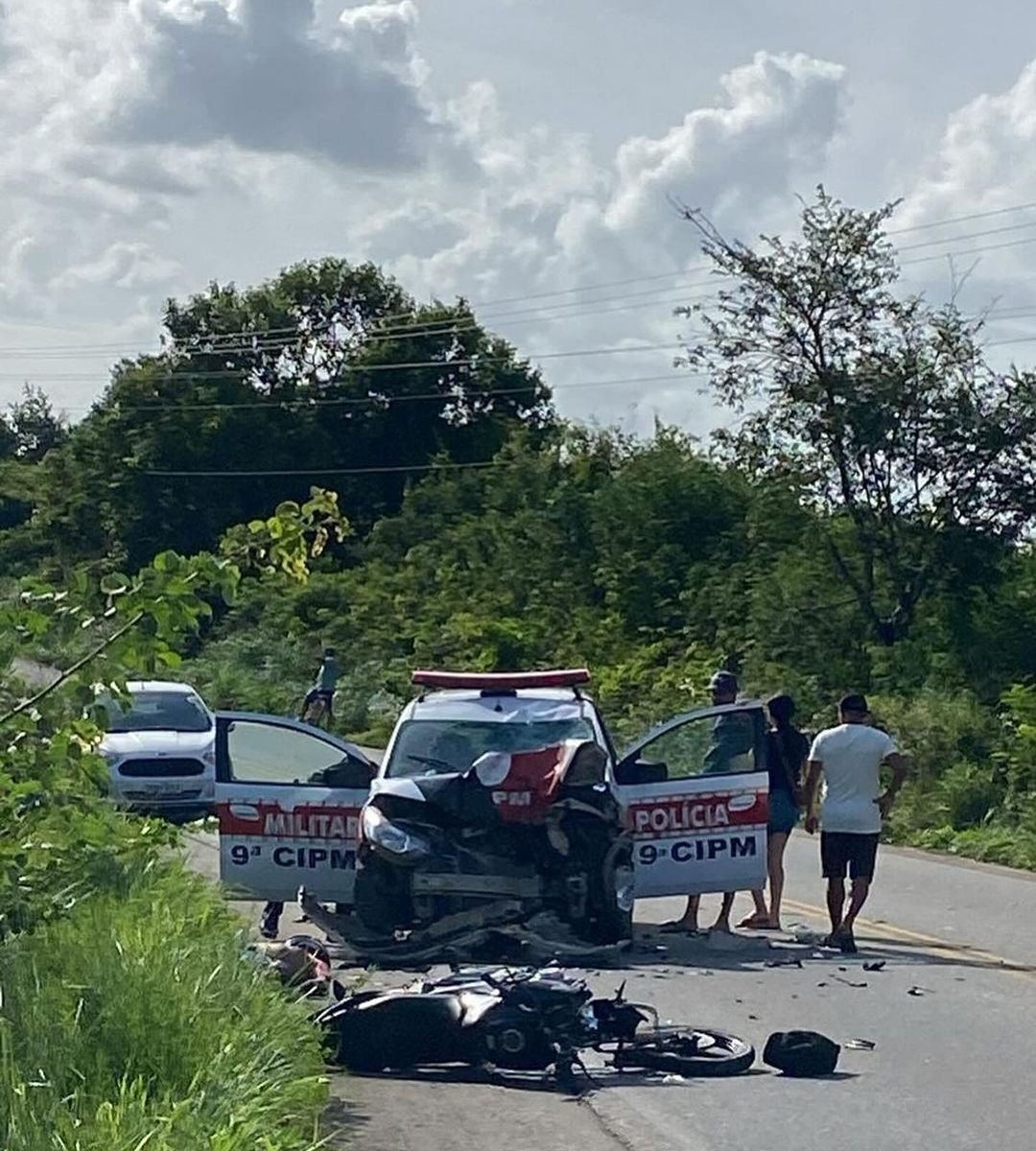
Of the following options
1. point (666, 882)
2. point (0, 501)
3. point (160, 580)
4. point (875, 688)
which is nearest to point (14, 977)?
point (160, 580)

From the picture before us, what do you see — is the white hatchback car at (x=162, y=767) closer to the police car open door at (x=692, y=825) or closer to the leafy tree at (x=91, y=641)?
the police car open door at (x=692, y=825)

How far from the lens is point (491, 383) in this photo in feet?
225

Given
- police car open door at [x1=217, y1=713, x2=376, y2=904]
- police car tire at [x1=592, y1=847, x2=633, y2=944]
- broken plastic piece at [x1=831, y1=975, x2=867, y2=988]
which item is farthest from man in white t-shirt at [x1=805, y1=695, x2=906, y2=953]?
police car open door at [x1=217, y1=713, x2=376, y2=904]

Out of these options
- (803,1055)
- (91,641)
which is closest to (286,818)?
(803,1055)

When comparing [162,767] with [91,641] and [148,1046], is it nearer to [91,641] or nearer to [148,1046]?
[91,641]

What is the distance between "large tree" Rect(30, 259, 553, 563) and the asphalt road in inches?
1963

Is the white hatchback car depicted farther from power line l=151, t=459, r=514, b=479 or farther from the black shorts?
power line l=151, t=459, r=514, b=479

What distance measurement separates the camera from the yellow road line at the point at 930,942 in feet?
41.7

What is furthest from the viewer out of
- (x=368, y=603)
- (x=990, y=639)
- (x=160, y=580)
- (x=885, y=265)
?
(x=368, y=603)

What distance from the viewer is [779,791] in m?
14.9

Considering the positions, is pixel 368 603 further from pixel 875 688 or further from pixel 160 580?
pixel 160 580

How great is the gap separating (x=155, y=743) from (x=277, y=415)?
4518 centimetres

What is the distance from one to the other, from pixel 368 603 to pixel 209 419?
59.5 feet

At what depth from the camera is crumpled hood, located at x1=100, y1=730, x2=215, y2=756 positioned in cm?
2200
